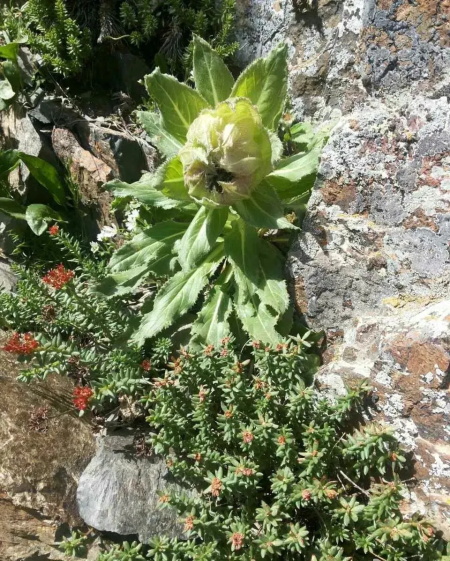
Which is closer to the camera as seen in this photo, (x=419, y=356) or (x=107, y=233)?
(x=419, y=356)

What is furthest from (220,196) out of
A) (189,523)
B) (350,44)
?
(189,523)

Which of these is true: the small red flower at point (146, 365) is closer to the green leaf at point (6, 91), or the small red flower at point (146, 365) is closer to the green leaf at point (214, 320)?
the green leaf at point (214, 320)

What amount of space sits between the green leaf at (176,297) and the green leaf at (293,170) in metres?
0.62

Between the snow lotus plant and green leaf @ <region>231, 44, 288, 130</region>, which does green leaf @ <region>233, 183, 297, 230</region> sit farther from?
green leaf @ <region>231, 44, 288, 130</region>

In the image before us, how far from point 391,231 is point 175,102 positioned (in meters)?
1.57

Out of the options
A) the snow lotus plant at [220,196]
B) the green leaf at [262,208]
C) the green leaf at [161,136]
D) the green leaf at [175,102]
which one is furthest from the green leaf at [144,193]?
the green leaf at [262,208]

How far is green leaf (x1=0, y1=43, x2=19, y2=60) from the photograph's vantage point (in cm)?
449

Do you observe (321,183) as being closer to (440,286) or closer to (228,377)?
(440,286)

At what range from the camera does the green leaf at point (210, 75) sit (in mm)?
3508

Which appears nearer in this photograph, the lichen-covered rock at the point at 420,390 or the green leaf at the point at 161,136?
the lichen-covered rock at the point at 420,390

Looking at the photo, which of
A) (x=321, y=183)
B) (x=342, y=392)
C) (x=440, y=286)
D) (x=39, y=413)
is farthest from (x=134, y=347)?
(x=440, y=286)

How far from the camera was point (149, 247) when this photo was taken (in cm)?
390

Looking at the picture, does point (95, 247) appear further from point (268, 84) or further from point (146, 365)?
point (268, 84)

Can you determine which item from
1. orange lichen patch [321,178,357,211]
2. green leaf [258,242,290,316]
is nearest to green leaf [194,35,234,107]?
orange lichen patch [321,178,357,211]
